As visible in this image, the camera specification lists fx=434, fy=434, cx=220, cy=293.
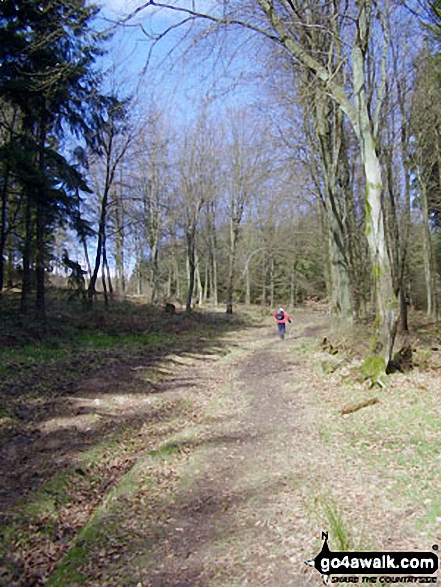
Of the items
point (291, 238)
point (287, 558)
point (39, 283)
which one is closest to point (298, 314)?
point (291, 238)

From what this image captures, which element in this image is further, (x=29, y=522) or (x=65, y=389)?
(x=65, y=389)

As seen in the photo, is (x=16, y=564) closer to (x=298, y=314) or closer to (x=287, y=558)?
(x=287, y=558)

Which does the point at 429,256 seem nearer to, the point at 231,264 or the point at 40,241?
the point at 231,264

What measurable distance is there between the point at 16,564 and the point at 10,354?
8.72 m

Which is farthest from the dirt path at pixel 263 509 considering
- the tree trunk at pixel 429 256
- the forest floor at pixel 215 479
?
the tree trunk at pixel 429 256

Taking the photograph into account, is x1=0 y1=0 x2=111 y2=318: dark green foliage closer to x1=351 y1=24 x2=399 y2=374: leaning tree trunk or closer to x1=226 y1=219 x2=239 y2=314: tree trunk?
x1=351 y1=24 x2=399 y2=374: leaning tree trunk

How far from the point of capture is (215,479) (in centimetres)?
562

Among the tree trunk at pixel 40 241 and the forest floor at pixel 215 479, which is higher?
the tree trunk at pixel 40 241

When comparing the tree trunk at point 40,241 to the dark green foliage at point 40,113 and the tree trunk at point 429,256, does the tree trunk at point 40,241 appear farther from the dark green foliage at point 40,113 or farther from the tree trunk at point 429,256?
the tree trunk at point 429,256

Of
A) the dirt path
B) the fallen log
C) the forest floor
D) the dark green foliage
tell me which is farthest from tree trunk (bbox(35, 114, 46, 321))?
the fallen log

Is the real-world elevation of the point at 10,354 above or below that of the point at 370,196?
below

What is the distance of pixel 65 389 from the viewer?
984 cm

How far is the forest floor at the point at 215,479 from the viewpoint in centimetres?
393

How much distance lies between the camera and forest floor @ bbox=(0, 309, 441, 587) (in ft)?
12.9
